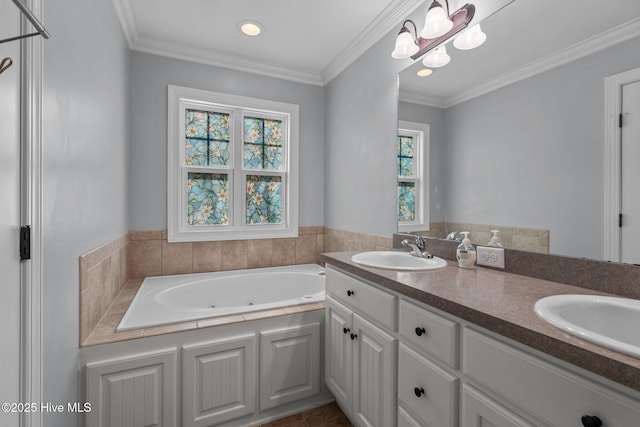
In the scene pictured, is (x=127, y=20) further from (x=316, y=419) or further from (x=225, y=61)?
(x=316, y=419)

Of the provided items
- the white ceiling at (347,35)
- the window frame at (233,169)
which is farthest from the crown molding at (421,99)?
the window frame at (233,169)

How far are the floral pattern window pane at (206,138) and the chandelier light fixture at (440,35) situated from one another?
1678 mm

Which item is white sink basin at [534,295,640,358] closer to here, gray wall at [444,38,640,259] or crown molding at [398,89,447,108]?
gray wall at [444,38,640,259]

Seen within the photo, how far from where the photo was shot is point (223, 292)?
251 centimetres


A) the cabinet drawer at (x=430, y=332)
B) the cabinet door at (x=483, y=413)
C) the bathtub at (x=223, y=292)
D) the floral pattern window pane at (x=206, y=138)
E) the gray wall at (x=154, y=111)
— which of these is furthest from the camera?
the floral pattern window pane at (x=206, y=138)

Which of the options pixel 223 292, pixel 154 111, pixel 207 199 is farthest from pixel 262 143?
pixel 223 292

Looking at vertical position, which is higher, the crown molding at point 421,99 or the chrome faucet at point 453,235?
the crown molding at point 421,99

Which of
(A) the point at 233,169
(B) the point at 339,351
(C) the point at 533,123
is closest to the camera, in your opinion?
(C) the point at 533,123

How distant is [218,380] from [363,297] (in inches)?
36.5

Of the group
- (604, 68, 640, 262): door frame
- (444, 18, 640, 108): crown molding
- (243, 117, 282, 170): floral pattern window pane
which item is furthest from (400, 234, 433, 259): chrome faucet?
(243, 117, 282, 170): floral pattern window pane

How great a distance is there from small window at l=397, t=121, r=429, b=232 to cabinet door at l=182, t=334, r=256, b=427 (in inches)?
48.0

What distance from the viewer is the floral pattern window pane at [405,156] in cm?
194

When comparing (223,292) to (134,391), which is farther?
(223,292)

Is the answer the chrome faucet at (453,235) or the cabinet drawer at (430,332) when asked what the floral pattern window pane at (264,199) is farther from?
the cabinet drawer at (430,332)
